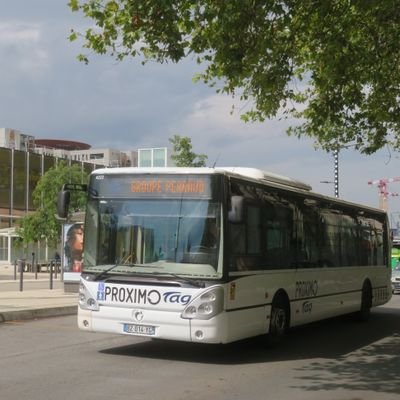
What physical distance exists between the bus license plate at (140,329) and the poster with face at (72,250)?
1054cm

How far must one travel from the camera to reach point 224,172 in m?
9.91

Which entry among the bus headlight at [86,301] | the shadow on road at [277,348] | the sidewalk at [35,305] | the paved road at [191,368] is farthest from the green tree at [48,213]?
the bus headlight at [86,301]

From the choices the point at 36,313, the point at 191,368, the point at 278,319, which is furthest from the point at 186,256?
the point at 36,313

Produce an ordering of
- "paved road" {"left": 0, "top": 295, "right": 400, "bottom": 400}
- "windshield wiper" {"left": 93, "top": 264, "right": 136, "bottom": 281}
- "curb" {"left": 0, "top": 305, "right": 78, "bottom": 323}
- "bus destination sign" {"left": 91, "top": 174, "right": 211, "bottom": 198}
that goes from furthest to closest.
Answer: "curb" {"left": 0, "top": 305, "right": 78, "bottom": 323}
"windshield wiper" {"left": 93, "top": 264, "right": 136, "bottom": 281}
"bus destination sign" {"left": 91, "top": 174, "right": 211, "bottom": 198}
"paved road" {"left": 0, "top": 295, "right": 400, "bottom": 400}

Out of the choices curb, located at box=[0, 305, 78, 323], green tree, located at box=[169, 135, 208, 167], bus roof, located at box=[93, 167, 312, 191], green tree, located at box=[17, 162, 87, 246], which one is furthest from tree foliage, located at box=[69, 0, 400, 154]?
green tree, located at box=[17, 162, 87, 246]

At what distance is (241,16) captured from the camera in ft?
33.2

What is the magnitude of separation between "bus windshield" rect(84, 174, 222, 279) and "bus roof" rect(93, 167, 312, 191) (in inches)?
16.6

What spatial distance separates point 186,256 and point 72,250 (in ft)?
38.2

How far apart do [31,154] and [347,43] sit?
50194 millimetres

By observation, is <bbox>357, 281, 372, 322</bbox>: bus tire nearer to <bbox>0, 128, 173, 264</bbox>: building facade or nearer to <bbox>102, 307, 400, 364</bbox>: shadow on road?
<bbox>102, 307, 400, 364</bbox>: shadow on road

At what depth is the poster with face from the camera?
20531 mm

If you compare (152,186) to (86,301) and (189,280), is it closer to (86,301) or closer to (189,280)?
(189,280)

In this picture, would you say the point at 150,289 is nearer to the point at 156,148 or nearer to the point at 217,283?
the point at 217,283

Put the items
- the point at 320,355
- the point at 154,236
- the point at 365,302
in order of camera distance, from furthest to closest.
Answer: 1. the point at 365,302
2. the point at 320,355
3. the point at 154,236
